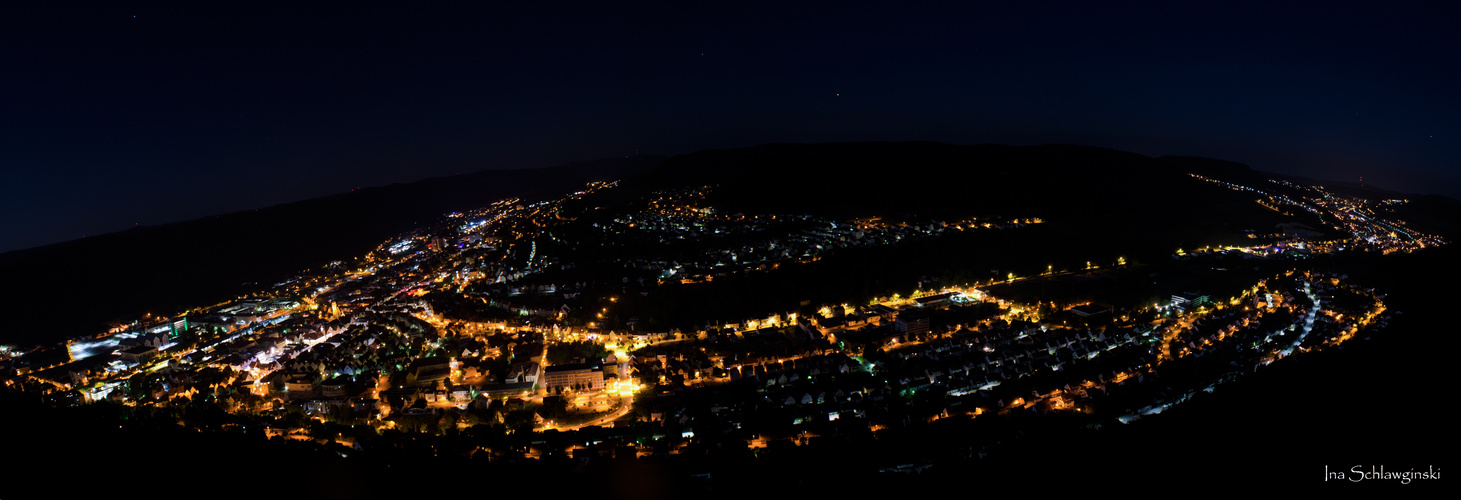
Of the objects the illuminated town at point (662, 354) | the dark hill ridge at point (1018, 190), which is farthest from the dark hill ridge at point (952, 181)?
the illuminated town at point (662, 354)

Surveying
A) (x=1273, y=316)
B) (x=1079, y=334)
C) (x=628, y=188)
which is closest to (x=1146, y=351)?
(x=1079, y=334)

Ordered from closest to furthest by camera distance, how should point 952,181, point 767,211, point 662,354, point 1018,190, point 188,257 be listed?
point 662,354 < point 188,257 < point 767,211 < point 1018,190 < point 952,181

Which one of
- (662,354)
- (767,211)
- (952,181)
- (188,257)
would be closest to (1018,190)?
(952,181)

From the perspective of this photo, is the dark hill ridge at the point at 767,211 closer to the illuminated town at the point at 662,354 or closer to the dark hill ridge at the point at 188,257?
the dark hill ridge at the point at 188,257

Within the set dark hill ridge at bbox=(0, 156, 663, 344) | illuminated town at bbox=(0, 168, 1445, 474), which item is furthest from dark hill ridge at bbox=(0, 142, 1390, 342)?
illuminated town at bbox=(0, 168, 1445, 474)

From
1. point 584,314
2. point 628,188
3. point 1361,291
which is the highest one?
point 628,188

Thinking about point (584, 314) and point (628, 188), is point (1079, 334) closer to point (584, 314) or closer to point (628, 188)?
point (584, 314)

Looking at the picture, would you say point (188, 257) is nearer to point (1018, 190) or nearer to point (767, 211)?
point (767, 211)

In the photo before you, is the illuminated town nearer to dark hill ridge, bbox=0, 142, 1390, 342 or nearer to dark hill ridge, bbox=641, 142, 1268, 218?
dark hill ridge, bbox=0, 142, 1390, 342
